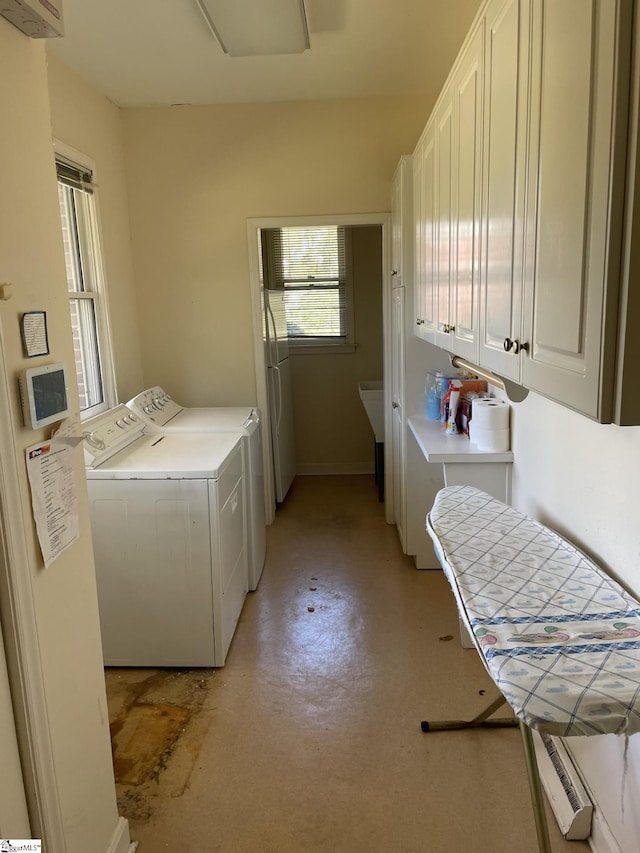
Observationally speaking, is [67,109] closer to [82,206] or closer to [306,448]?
[82,206]

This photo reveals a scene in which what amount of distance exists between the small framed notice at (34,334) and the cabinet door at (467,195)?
125cm

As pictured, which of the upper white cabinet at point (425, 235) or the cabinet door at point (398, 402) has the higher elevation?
the upper white cabinet at point (425, 235)

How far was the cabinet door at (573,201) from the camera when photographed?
3.28 ft

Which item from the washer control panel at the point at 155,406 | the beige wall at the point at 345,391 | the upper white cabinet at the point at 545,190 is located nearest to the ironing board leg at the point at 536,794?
the upper white cabinet at the point at 545,190

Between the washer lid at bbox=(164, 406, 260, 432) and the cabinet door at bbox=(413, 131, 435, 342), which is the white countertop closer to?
the cabinet door at bbox=(413, 131, 435, 342)

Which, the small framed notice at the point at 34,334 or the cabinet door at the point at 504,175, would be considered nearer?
the small framed notice at the point at 34,334

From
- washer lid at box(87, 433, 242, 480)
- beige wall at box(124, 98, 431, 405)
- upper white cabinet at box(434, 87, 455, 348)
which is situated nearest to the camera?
upper white cabinet at box(434, 87, 455, 348)

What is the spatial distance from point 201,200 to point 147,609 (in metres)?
2.65

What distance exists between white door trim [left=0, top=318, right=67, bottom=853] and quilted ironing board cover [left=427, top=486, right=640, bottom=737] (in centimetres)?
96

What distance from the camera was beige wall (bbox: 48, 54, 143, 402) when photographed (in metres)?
3.12

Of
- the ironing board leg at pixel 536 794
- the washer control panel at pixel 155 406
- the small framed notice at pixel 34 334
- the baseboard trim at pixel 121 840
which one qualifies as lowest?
the baseboard trim at pixel 121 840

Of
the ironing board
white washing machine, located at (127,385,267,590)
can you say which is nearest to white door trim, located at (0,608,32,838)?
the ironing board

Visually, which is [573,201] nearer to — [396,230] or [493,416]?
[493,416]

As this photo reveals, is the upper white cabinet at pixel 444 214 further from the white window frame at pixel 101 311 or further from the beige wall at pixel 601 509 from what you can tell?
the white window frame at pixel 101 311
